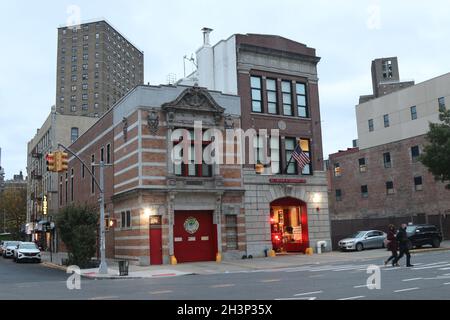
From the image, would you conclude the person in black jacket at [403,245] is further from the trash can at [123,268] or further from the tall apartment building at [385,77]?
the tall apartment building at [385,77]

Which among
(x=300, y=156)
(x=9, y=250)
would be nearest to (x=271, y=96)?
(x=300, y=156)

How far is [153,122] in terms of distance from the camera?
105 ft

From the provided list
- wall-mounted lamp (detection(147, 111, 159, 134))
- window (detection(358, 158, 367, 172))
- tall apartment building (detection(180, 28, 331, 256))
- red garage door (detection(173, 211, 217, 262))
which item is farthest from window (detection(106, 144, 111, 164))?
window (detection(358, 158, 367, 172))

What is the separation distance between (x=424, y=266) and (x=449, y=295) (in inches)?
398

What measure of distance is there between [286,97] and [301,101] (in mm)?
1416

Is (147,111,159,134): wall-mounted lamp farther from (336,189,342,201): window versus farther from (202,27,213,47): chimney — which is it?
(336,189,342,201): window

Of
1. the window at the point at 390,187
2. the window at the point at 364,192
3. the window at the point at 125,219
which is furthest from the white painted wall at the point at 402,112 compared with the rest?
the window at the point at 125,219

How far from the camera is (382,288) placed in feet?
48.7

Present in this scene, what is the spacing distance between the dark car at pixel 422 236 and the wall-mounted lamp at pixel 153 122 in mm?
19283

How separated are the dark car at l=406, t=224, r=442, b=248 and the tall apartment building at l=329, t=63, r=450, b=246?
1343 centimetres

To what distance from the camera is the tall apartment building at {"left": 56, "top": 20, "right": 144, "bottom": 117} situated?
13825 centimetres

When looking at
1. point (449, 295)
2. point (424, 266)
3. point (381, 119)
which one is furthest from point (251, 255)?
point (381, 119)

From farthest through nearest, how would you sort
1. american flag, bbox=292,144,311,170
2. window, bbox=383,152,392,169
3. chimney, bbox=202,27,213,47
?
window, bbox=383,152,392,169
chimney, bbox=202,27,213,47
american flag, bbox=292,144,311,170

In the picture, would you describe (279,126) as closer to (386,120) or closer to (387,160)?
(387,160)
